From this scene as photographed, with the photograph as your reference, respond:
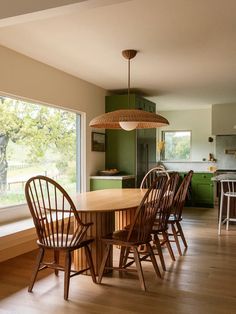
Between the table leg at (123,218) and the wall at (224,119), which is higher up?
the wall at (224,119)

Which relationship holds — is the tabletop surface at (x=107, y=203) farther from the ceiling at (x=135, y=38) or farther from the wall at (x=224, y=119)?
the wall at (x=224, y=119)

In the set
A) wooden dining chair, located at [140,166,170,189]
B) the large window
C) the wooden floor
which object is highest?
the large window

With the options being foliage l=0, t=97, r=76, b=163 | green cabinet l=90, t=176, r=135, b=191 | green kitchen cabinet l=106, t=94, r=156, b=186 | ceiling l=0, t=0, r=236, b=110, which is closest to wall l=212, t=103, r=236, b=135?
ceiling l=0, t=0, r=236, b=110

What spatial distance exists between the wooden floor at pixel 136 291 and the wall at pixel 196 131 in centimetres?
437

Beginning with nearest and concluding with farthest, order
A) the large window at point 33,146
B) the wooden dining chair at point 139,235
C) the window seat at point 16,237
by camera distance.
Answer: the wooden dining chair at point 139,235, the window seat at point 16,237, the large window at point 33,146

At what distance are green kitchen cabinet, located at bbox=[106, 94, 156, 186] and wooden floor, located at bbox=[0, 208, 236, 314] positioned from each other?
237 centimetres

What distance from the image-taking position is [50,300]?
2525 mm

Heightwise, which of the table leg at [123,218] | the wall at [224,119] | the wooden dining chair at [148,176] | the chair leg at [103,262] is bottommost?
the chair leg at [103,262]

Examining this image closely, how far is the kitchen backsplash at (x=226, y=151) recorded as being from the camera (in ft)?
24.2

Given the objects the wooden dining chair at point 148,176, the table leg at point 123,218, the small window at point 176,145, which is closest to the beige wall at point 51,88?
the wooden dining chair at point 148,176

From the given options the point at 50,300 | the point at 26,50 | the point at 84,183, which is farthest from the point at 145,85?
the point at 50,300

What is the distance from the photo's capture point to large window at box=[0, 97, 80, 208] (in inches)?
154

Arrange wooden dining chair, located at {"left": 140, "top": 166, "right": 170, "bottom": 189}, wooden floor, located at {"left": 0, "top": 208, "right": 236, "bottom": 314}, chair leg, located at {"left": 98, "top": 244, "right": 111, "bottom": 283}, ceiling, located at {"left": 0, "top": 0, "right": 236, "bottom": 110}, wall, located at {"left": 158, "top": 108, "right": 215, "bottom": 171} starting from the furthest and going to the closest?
wall, located at {"left": 158, "top": 108, "right": 215, "bottom": 171} → wooden dining chair, located at {"left": 140, "top": 166, "right": 170, "bottom": 189} → chair leg, located at {"left": 98, "top": 244, "right": 111, "bottom": 283} → ceiling, located at {"left": 0, "top": 0, "right": 236, "bottom": 110} → wooden floor, located at {"left": 0, "top": 208, "right": 236, "bottom": 314}

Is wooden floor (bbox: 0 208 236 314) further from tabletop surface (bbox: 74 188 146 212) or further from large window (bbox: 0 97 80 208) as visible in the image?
large window (bbox: 0 97 80 208)
